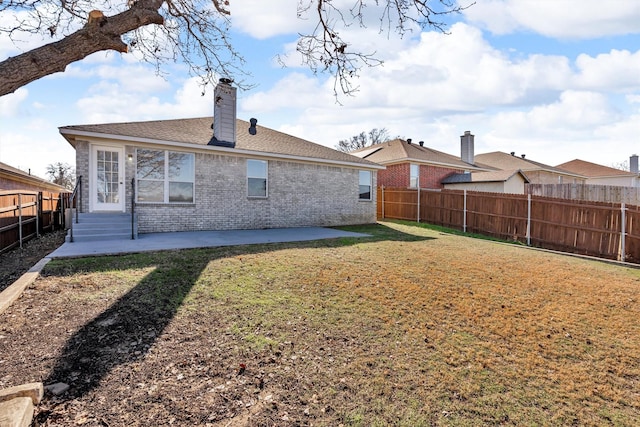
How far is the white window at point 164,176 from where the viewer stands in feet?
33.0

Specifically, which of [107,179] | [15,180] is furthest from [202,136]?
[15,180]

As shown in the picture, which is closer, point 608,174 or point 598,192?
point 598,192

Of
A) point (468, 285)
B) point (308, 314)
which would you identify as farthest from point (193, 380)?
point (468, 285)

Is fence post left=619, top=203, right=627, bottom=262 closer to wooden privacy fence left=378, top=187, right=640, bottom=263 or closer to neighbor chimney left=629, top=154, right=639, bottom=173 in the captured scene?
wooden privacy fence left=378, top=187, right=640, bottom=263

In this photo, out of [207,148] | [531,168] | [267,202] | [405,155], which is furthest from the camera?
[531,168]

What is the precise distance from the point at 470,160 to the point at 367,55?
Answer: 22.8 metres

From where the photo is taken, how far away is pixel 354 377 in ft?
9.32

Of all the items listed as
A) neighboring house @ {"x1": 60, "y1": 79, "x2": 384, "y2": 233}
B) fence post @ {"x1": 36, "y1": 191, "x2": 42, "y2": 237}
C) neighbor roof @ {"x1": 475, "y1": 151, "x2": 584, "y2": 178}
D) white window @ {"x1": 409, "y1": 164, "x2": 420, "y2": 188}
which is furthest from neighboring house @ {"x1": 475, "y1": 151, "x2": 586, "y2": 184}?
fence post @ {"x1": 36, "y1": 191, "x2": 42, "y2": 237}

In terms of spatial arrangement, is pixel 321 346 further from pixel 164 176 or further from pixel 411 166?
pixel 411 166

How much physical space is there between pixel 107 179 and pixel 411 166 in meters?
16.5

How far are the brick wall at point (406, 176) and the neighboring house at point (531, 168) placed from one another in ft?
25.3

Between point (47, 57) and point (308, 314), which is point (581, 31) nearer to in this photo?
point (308, 314)

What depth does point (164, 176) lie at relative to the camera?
34.0 ft

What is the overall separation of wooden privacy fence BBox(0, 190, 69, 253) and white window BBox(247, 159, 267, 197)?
652cm
